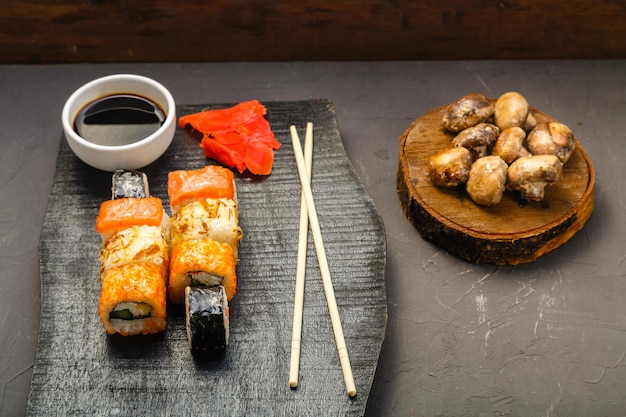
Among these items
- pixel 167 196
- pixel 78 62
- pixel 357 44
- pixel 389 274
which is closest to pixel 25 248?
pixel 167 196

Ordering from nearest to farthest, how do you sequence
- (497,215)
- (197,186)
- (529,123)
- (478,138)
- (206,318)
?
1. (206,318)
2. (197,186)
3. (497,215)
4. (478,138)
5. (529,123)

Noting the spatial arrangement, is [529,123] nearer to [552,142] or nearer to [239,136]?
[552,142]

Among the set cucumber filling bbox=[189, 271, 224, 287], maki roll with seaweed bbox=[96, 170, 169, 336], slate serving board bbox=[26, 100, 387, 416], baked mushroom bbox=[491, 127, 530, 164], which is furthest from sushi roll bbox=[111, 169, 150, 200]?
baked mushroom bbox=[491, 127, 530, 164]

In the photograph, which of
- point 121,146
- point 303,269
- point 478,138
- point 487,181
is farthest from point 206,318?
point 478,138

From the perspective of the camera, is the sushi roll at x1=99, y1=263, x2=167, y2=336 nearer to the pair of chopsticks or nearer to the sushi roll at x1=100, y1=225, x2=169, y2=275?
the sushi roll at x1=100, y1=225, x2=169, y2=275

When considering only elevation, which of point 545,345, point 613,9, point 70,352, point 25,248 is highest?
point 613,9

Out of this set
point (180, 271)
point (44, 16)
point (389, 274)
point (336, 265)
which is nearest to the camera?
point (180, 271)

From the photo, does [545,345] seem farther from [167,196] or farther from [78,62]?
[78,62]
